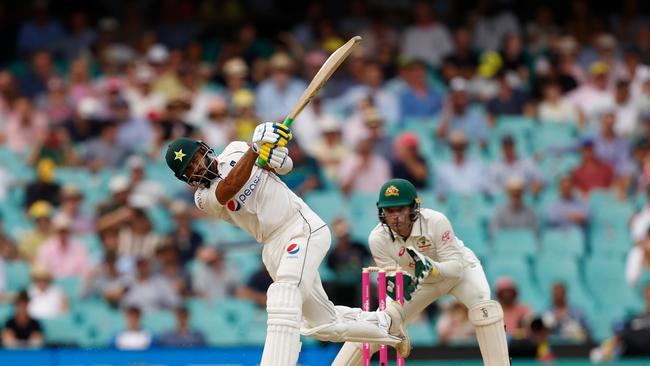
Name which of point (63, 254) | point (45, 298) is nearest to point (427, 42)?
point (63, 254)

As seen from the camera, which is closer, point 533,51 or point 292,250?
point 292,250

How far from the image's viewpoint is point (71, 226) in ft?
45.9

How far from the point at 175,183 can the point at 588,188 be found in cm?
435

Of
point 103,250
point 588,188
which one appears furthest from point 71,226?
point 588,188

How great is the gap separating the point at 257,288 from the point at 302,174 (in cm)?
144

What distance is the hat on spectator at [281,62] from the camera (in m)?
15.5

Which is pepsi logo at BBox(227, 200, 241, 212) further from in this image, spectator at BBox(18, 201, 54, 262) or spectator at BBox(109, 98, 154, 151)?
spectator at BBox(109, 98, 154, 151)

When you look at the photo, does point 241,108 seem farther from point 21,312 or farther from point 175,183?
point 21,312

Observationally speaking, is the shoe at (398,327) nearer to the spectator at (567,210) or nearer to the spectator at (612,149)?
the spectator at (567,210)

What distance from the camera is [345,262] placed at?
40.9ft

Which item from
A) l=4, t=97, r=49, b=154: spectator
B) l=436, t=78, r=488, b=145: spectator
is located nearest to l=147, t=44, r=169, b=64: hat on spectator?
l=4, t=97, r=49, b=154: spectator

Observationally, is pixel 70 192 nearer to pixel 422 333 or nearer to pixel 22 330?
pixel 22 330

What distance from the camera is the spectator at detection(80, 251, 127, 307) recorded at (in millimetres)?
13031

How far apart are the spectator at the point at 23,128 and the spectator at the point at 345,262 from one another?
4.02m
